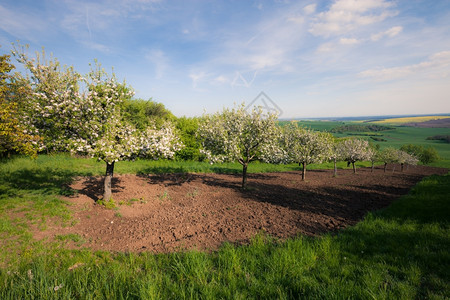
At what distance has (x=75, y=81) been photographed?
9539 millimetres

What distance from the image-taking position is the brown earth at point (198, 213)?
807cm

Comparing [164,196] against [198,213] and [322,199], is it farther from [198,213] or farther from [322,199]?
[322,199]

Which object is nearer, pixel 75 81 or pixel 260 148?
pixel 75 81

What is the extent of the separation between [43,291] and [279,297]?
499 centimetres

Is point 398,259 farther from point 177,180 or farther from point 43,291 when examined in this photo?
point 177,180

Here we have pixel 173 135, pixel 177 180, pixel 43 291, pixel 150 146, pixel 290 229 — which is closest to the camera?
pixel 43 291

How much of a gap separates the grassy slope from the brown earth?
1.07m

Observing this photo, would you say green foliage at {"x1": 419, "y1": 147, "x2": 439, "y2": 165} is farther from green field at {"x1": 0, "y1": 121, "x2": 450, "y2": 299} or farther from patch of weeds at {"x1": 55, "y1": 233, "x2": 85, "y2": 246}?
patch of weeds at {"x1": 55, "y1": 233, "x2": 85, "y2": 246}

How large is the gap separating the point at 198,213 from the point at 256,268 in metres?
6.06

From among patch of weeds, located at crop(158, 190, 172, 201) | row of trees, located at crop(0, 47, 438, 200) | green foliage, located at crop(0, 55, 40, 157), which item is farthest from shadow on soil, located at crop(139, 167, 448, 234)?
green foliage, located at crop(0, 55, 40, 157)

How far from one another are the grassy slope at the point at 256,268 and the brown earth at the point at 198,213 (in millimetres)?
1074

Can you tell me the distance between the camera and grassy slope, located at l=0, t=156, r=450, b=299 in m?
4.12

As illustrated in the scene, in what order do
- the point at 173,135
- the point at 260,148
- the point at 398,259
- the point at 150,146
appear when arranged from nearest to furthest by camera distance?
the point at 398,259 < the point at 150,146 < the point at 173,135 < the point at 260,148

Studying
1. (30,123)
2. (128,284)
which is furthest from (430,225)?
(30,123)
